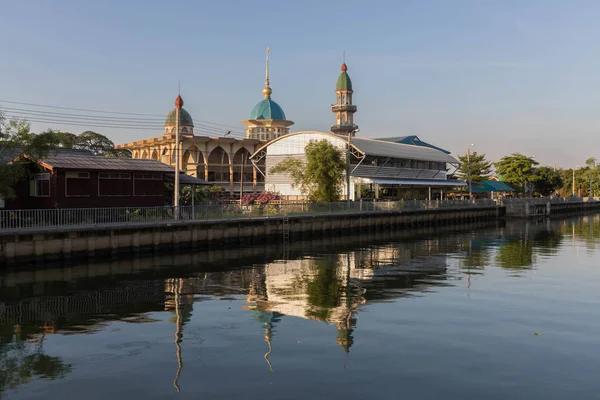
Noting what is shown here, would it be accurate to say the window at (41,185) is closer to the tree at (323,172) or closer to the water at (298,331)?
the water at (298,331)

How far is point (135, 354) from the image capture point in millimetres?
16109

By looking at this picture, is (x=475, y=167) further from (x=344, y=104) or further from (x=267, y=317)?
(x=267, y=317)

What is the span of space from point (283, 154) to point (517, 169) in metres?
64.6

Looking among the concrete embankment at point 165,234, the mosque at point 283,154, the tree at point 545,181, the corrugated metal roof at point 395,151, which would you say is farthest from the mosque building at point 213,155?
the tree at point 545,181

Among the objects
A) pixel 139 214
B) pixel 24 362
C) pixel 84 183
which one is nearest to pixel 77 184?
pixel 84 183

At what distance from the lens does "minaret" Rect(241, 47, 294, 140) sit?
450 feet

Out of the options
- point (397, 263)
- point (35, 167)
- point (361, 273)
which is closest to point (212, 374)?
point (361, 273)

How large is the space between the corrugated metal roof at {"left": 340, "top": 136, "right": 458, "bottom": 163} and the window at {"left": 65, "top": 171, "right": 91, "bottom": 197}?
38425mm

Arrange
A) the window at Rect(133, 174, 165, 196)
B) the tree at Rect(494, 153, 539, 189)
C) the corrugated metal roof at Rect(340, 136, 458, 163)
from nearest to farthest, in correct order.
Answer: the window at Rect(133, 174, 165, 196), the corrugated metal roof at Rect(340, 136, 458, 163), the tree at Rect(494, 153, 539, 189)

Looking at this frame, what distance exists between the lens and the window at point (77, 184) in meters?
A: 39.9

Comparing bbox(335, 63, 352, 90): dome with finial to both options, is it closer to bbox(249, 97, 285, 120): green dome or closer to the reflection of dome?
bbox(249, 97, 285, 120): green dome

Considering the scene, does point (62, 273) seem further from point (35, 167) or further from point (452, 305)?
point (452, 305)

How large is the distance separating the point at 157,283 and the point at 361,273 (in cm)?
1138

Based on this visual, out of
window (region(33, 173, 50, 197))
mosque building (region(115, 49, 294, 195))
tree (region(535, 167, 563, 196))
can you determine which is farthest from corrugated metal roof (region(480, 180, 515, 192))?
window (region(33, 173, 50, 197))
